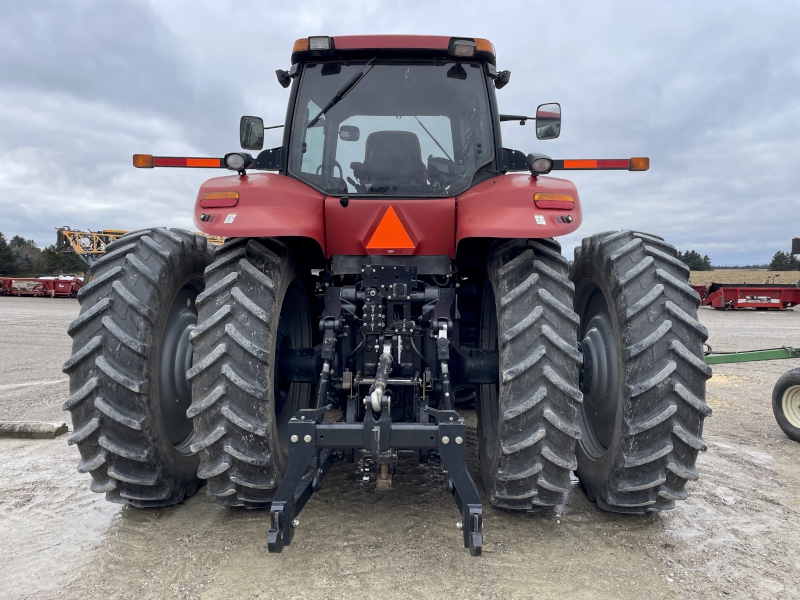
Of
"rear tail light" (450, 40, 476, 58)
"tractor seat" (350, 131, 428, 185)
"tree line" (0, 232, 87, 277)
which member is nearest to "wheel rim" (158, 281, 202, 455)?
"tractor seat" (350, 131, 428, 185)

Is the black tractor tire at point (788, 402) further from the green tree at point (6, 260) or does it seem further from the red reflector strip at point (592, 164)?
the green tree at point (6, 260)

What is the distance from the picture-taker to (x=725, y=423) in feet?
18.4

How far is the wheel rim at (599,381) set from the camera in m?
3.29

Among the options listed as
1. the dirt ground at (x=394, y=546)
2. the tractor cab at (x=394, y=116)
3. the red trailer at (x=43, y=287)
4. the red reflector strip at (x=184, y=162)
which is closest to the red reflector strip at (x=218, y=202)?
the red reflector strip at (x=184, y=162)

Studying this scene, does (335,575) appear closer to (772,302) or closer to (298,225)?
(298,225)

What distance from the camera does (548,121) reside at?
367 centimetres

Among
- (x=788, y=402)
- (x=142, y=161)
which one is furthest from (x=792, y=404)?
(x=142, y=161)

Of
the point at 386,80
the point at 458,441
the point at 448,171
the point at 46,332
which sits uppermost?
the point at 386,80

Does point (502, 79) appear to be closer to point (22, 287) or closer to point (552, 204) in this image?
point (552, 204)

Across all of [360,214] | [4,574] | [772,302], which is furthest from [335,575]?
[772,302]

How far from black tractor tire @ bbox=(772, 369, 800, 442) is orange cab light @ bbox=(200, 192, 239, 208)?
5.20 metres

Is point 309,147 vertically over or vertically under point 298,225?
over

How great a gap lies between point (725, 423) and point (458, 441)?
14.7 feet

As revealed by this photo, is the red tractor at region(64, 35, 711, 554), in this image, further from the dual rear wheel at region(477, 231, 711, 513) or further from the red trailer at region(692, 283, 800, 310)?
the red trailer at region(692, 283, 800, 310)
